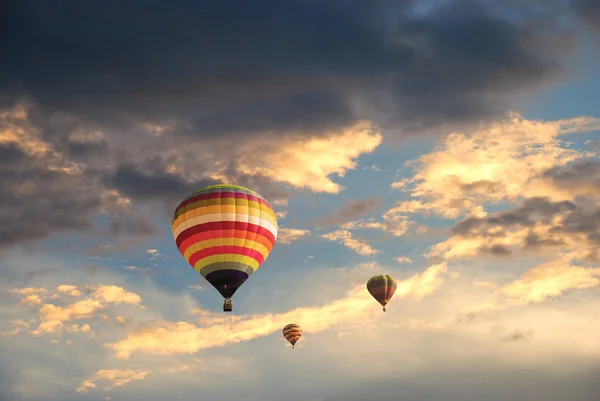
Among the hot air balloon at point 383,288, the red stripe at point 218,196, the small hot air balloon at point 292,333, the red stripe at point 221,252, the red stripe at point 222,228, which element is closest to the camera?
the red stripe at point 222,228

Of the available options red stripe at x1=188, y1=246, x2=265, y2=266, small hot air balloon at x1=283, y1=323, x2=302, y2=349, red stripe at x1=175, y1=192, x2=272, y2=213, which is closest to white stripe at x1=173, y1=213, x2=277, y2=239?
red stripe at x1=175, y1=192, x2=272, y2=213

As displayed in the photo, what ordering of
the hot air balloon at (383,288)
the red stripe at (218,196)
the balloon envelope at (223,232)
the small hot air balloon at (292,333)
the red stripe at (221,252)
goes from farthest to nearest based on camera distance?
the small hot air balloon at (292,333) < the hot air balloon at (383,288) < the red stripe at (218,196) < the red stripe at (221,252) < the balloon envelope at (223,232)

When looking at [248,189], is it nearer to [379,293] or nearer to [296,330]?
[379,293]

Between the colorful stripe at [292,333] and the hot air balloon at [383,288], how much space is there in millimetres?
17062

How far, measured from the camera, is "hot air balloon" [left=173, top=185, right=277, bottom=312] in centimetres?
6556

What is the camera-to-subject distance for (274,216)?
70125mm

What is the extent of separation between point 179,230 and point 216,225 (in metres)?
4.77

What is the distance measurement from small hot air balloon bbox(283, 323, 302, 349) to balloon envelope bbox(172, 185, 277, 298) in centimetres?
4711

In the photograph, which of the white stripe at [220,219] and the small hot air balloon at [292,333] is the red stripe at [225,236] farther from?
the small hot air balloon at [292,333]

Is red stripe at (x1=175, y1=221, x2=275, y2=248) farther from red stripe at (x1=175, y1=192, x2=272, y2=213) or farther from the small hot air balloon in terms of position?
the small hot air balloon

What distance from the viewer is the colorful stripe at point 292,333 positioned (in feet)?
371

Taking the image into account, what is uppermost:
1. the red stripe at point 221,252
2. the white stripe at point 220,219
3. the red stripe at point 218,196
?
the red stripe at point 218,196

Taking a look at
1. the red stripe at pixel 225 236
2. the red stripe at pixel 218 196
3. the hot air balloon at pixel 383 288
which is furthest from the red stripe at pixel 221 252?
the hot air balloon at pixel 383 288

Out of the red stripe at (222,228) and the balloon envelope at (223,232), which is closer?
the red stripe at (222,228)
